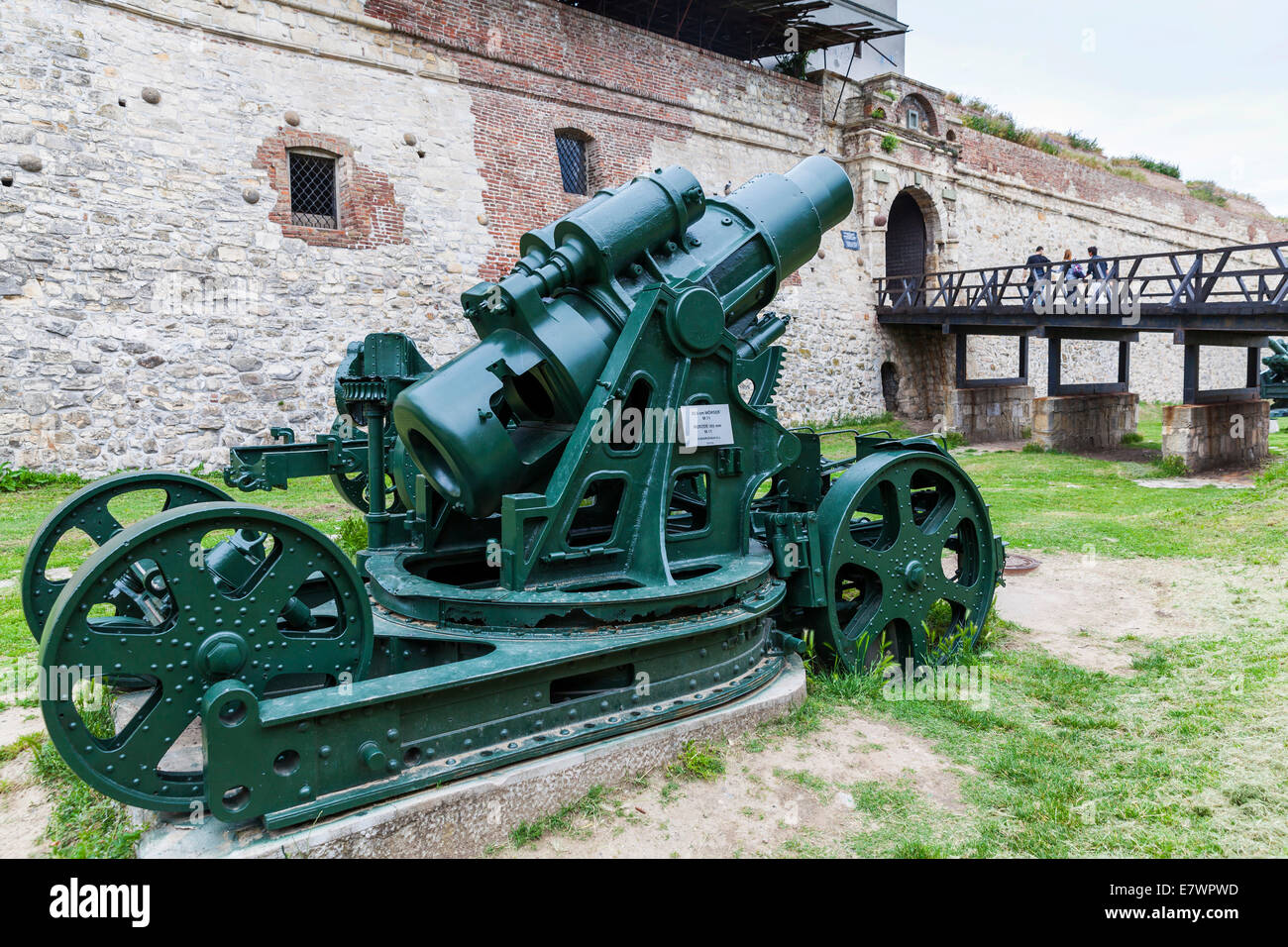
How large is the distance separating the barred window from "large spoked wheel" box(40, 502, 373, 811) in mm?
10625

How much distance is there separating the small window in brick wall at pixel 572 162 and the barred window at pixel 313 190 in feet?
13.9

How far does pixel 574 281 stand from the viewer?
4.06 meters

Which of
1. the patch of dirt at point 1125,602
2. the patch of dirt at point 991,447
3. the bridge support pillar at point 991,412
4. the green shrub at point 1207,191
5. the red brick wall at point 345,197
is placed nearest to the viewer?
the patch of dirt at point 1125,602

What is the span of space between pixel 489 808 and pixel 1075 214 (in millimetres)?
28799

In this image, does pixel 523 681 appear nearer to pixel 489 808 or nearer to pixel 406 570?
pixel 489 808

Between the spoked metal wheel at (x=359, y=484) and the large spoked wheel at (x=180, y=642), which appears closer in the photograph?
the large spoked wheel at (x=180, y=642)

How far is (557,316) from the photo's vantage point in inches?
156

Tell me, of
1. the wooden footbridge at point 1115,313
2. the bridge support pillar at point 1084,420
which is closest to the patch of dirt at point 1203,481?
the wooden footbridge at point 1115,313

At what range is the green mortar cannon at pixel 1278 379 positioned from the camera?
2209cm

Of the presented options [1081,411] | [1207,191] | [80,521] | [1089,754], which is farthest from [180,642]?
[1207,191]

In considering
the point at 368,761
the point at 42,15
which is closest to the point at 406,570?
the point at 368,761

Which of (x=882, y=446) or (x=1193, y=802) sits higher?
(x=882, y=446)

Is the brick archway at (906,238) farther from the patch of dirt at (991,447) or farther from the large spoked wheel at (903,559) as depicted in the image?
the large spoked wheel at (903,559)

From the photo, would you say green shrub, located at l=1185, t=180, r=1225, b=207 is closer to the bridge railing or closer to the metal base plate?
the bridge railing
